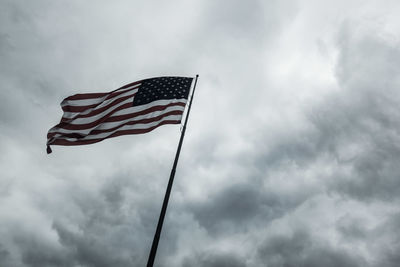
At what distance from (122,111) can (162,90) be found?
2.94 m

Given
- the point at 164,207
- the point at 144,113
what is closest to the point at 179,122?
→ the point at 144,113

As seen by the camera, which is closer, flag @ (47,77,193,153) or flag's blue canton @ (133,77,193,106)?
flag @ (47,77,193,153)

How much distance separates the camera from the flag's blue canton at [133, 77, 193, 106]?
60.2ft

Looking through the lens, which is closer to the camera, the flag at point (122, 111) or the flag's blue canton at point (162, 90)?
the flag at point (122, 111)

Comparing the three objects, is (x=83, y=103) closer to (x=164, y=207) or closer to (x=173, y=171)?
(x=173, y=171)

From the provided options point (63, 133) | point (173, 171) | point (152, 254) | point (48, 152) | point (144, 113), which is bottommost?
point (152, 254)

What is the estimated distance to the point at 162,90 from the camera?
18719 millimetres

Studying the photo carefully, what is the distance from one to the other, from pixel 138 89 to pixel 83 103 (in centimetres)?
403

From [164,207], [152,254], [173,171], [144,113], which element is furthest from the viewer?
[144,113]

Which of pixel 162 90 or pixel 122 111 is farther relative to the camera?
pixel 162 90

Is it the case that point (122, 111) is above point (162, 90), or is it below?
below

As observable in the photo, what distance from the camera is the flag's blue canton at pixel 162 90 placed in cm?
1836

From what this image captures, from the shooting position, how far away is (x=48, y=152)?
18.7 m

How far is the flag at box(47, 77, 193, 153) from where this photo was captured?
17.6 m
